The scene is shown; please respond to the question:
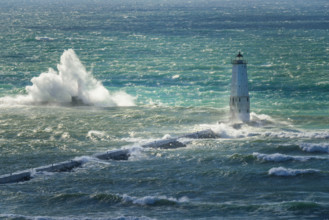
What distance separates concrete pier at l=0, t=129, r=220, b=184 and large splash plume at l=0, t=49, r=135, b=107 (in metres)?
25.0

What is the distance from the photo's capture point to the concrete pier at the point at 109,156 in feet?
185

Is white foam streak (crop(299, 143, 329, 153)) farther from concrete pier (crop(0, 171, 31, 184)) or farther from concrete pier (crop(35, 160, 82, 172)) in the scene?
concrete pier (crop(0, 171, 31, 184))

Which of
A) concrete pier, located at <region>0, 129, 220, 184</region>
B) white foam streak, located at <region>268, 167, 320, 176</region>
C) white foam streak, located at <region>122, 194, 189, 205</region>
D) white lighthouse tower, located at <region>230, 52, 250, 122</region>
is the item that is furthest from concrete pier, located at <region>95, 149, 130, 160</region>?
white lighthouse tower, located at <region>230, 52, 250, 122</region>

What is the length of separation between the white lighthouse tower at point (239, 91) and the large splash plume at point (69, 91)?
2170 cm

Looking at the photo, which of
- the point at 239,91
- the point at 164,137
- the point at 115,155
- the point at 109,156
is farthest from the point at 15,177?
the point at 239,91

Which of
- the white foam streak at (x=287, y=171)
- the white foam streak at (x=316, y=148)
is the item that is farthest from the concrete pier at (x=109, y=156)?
the white foam streak at (x=287, y=171)

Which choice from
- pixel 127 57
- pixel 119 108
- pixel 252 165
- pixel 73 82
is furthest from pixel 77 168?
pixel 127 57

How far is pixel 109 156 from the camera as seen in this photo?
63156 millimetres

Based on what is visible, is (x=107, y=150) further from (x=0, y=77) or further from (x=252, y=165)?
(x=0, y=77)

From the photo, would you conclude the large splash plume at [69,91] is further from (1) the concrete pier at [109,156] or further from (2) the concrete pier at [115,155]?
(2) the concrete pier at [115,155]

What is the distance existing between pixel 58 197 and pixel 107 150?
1408cm

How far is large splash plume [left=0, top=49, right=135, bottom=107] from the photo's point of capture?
9681cm

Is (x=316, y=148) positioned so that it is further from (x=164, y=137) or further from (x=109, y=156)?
(x=109, y=156)

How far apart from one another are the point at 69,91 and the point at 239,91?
3190 centimetres
